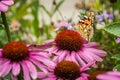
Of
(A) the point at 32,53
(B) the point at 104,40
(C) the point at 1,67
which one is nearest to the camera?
(C) the point at 1,67

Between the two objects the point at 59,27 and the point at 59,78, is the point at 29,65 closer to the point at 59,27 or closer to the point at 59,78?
the point at 59,78

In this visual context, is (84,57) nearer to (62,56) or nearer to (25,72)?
(62,56)

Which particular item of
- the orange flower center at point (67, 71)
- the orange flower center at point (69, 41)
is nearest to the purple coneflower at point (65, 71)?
the orange flower center at point (67, 71)

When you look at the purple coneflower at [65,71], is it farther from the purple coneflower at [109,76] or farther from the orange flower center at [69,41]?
the purple coneflower at [109,76]

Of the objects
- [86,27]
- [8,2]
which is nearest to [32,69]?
[8,2]

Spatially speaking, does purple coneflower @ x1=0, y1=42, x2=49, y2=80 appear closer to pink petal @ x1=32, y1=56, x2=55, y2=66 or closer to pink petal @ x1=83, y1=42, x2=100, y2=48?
pink petal @ x1=32, y1=56, x2=55, y2=66

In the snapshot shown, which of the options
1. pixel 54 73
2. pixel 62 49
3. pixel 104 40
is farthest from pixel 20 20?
pixel 54 73

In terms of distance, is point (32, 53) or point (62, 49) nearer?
point (32, 53)

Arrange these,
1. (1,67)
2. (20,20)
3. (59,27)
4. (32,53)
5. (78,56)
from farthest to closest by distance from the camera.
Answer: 1. (20,20)
2. (59,27)
3. (78,56)
4. (32,53)
5. (1,67)
